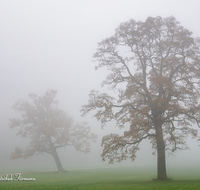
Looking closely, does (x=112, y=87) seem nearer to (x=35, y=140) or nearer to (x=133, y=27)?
(x=133, y=27)

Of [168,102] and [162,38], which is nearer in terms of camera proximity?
[168,102]

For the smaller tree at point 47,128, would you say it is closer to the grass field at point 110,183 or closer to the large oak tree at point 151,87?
the grass field at point 110,183

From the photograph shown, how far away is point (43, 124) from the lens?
131ft

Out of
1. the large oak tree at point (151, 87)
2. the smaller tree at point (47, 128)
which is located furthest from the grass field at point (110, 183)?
the smaller tree at point (47, 128)

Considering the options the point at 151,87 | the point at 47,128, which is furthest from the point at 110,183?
the point at 47,128

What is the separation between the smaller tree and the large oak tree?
74.1 ft

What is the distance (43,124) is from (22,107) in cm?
615

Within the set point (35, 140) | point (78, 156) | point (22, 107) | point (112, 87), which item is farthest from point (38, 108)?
point (78, 156)

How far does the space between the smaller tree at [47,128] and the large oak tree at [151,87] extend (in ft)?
74.1

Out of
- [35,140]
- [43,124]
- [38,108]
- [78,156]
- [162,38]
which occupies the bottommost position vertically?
[78,156]

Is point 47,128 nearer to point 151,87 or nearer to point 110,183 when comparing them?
point 110,183

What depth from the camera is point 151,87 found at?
726 inches

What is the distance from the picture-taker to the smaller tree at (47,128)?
38906 mm

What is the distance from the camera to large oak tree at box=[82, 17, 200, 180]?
1716cm
